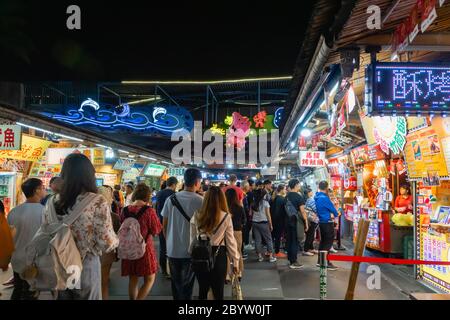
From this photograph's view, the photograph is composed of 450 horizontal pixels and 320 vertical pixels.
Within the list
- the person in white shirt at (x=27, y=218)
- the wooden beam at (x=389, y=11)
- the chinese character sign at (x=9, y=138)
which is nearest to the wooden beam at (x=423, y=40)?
the wooden beam at (x=389, y=11)

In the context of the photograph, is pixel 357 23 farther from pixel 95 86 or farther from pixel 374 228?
pixel 95 86

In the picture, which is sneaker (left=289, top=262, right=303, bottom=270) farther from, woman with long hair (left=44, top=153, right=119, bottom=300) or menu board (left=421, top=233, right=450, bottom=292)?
woman with long hair (left=44, top=153, right=119, bottom=300)

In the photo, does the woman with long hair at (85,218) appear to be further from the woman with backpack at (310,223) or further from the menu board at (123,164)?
the menu board at (123,164)

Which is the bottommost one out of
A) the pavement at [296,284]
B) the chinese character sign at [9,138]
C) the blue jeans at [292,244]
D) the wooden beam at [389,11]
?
the pavement at [296,284]

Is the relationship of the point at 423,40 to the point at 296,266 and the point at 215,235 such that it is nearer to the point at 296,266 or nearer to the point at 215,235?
the point at 215,235

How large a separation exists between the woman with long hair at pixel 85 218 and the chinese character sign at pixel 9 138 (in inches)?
255

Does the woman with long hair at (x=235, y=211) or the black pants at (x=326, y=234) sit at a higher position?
the woman with long hair at (x=235, y=211)

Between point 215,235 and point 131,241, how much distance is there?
1.33 m

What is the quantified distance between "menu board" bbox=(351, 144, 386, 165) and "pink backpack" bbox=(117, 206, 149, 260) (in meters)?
7.13

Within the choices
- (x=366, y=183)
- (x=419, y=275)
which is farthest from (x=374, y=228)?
(x=419, y=275)

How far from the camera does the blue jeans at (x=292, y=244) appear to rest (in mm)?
10175

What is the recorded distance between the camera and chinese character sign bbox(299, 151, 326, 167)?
1702 cm

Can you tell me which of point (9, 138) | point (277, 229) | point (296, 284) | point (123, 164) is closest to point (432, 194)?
point (296, 284)

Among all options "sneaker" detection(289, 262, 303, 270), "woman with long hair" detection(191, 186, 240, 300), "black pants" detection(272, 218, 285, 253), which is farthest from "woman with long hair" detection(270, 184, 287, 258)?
"woman with long hair" detection(191, 186, 240, 300)
